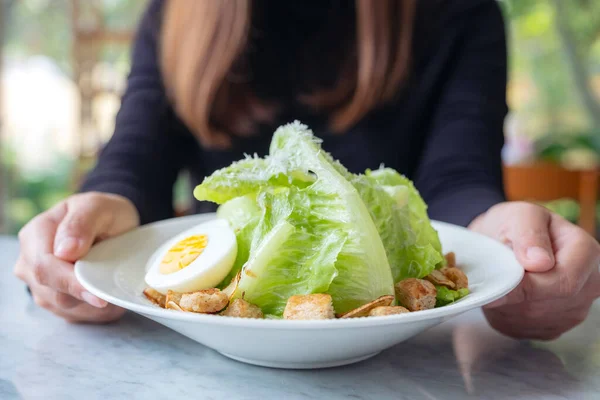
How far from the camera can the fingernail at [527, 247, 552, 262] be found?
911mm

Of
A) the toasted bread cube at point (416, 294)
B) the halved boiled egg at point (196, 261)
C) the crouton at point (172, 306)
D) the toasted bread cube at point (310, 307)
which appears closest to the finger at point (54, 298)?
the halved boiled egg at point (196, 261)

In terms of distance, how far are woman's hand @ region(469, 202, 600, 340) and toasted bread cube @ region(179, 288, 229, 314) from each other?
41cm

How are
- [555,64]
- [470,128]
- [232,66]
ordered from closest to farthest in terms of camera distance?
[470,128]
[232,66]
[555,64]

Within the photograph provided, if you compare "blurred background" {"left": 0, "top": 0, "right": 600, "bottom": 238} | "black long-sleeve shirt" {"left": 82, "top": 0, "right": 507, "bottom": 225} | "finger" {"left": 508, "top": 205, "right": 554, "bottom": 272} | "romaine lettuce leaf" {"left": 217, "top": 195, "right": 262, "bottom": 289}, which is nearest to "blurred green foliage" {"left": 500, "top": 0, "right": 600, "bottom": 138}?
"blurred background" {"left": 0, "top": 0, "right": 600, "bottom": 238}

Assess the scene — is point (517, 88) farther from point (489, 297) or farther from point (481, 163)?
point (489, 297)

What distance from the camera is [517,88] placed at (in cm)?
595

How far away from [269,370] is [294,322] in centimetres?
20

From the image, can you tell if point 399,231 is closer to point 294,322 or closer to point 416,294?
point 416,294

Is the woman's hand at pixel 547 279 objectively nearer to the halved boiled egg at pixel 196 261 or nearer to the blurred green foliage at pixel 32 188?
the halved boiled egg at pixel 196 261

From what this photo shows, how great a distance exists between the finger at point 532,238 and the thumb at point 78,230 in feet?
2.28

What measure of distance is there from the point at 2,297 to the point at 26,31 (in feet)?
14.3

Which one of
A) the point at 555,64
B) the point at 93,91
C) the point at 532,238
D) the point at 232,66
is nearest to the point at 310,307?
the point at 532,238

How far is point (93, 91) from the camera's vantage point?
186 inches

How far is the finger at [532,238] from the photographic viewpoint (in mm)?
916
